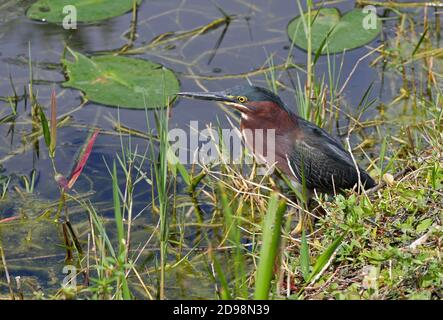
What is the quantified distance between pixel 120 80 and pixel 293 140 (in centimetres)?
152

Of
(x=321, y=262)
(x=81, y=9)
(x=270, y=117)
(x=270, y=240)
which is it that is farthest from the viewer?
(x=81, y=9)

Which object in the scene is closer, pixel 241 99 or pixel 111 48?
pixel 241 99

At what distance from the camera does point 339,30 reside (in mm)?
6902

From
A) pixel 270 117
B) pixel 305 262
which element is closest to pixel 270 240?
pixel 305 262

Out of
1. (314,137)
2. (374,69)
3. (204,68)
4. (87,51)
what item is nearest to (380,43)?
(374,69)

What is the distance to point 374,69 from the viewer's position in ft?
22.2

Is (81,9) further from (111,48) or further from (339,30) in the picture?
(339,30)

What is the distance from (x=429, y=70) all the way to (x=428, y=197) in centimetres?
259

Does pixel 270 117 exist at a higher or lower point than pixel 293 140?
higher

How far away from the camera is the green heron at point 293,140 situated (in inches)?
212

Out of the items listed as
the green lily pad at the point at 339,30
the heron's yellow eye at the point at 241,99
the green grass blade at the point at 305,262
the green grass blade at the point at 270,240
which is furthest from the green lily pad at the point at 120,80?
the green grass blade at the point at 270,240

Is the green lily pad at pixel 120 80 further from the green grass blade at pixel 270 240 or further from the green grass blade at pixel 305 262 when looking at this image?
the green grass blade at pixel 270 240

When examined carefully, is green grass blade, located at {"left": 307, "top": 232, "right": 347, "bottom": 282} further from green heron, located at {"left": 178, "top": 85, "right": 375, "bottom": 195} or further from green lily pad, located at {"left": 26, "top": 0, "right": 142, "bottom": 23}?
green lily pad, located at {"left": 26, "top": 0, "right": 142, "bottom": 23}

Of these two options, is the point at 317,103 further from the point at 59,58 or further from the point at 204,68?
the point at 59,58
